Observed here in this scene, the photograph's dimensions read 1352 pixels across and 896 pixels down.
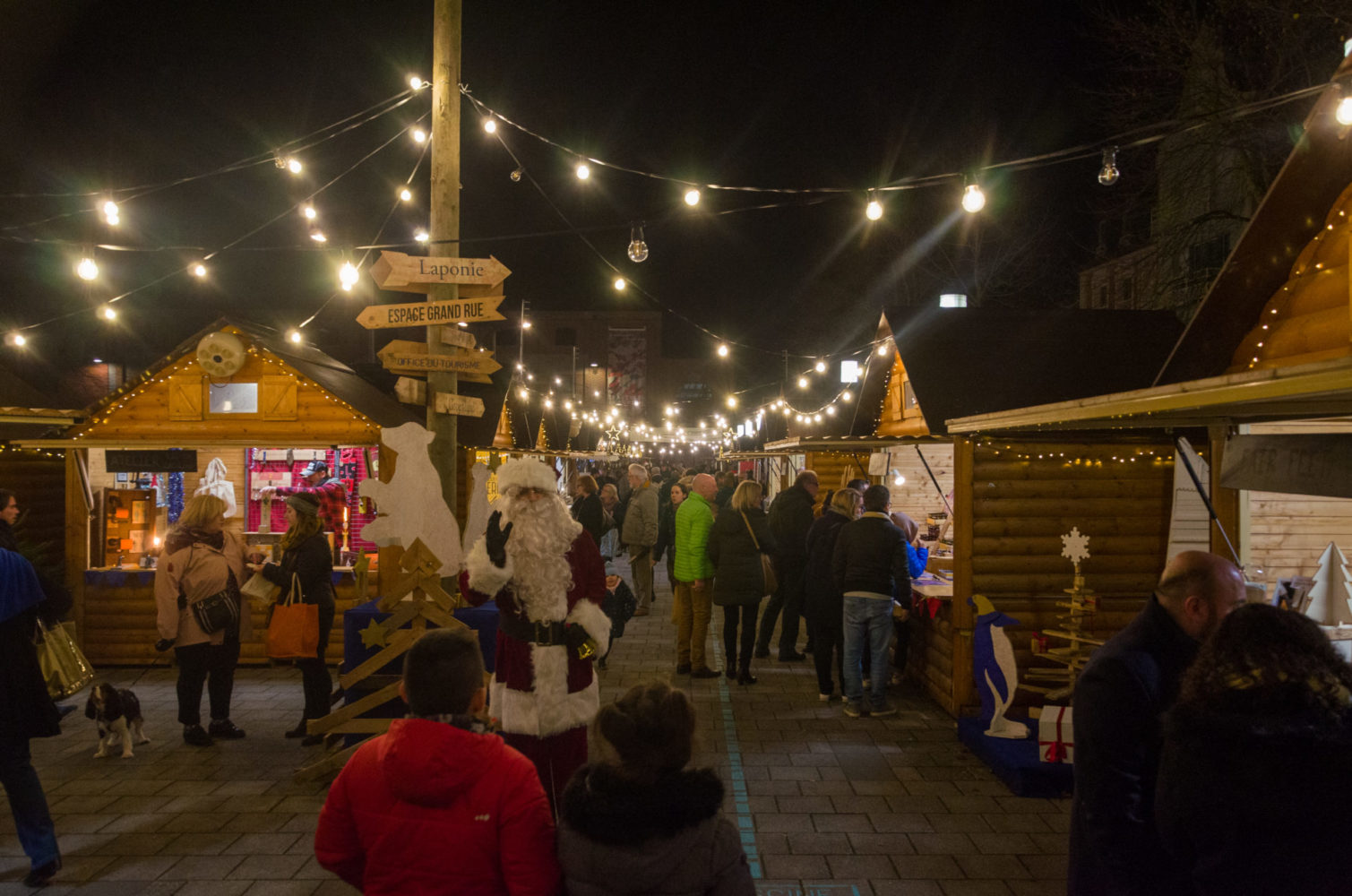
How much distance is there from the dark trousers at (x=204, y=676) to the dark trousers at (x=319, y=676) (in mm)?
667

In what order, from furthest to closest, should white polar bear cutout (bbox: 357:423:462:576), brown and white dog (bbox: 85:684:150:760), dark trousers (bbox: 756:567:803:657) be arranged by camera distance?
1. dark trousers (bbox: 756:567:803:657)
2. brown and white dog (bbox: 85:684:150:760)
3. white polar bear cutout (bbox: 357:423:462:576)

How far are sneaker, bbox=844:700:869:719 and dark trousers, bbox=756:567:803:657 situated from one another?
6.29ft

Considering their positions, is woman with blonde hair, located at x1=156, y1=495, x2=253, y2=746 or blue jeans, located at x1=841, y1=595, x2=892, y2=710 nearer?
woman with blonde hair, located at x1=156, y1=495, x2=253, y2=746

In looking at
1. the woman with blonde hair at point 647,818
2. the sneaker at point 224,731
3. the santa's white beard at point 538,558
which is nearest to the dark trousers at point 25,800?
the sneaker at point 224,731

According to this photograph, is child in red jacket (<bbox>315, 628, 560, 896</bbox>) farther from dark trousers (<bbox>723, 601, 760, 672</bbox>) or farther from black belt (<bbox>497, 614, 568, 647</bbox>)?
dark trousers (<bbox>723, 601, 760, 672</bbox>)

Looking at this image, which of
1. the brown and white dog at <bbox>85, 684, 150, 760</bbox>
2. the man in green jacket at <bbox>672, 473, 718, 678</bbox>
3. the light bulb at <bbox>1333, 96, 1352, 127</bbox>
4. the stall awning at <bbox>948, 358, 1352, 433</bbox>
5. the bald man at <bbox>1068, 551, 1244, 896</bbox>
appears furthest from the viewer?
the man in green jacket at <bbox>672, 473, 718, 678</bbox>

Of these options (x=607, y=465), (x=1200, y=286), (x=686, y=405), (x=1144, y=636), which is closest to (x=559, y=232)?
(x=1144, y=636)

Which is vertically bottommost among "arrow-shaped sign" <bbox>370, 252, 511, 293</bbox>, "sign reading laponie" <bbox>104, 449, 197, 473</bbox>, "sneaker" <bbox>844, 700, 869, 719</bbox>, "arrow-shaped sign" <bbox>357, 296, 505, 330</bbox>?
"sneaker" <bbox>844, 700, 869, 719</bbox>

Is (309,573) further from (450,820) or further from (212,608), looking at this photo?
(450,820)

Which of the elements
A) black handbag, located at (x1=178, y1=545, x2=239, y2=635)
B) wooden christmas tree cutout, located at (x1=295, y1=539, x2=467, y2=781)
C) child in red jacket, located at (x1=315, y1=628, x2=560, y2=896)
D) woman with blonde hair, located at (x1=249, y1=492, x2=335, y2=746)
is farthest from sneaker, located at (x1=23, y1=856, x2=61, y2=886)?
child in red jacket, located at (x1=315, y1=628, x2=560, y2=896)

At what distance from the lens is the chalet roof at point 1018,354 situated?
8.09 m

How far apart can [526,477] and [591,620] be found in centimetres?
80

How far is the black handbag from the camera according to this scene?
5.88m

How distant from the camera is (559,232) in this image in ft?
24.6
